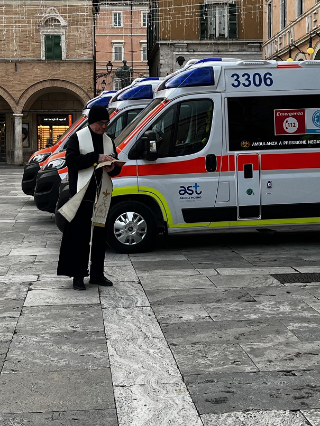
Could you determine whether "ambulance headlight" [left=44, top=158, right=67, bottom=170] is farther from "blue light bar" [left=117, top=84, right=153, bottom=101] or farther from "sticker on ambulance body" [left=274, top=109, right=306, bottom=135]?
"sticker on ambulance body" [left=274, top=109, right=306, bottom=135]

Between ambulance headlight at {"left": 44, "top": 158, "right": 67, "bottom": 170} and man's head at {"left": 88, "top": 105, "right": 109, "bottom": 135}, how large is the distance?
6.22 metres

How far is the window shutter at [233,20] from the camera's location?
3869cm

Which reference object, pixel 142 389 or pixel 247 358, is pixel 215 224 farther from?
pixel 142 389

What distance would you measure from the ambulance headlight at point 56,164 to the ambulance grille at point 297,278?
20.8 ft

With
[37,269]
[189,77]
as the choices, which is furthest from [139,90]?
[37,269]

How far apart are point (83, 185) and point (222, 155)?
3.14 m

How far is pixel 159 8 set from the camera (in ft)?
128

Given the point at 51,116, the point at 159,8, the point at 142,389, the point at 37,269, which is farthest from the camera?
the point at 51,116

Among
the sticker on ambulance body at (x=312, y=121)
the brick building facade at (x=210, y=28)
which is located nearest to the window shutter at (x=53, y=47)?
the brick building facade at (x=210, y=28)

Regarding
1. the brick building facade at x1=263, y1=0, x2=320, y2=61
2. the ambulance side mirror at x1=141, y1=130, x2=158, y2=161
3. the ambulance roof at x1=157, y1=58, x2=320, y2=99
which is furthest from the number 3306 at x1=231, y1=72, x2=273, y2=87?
the brick building facade at x1=263, y1=0, x2=320, y2=61

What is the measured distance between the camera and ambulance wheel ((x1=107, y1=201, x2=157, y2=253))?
978 centimetres

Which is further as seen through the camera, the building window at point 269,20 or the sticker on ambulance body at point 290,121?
the building window at point 269,20

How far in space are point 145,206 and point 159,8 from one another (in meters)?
31.0

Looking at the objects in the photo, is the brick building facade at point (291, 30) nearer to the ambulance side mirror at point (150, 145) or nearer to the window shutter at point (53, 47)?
the window shutter at point (53, 47)
